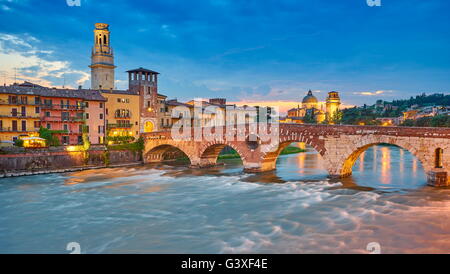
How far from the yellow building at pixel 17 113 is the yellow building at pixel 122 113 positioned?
28.1ft

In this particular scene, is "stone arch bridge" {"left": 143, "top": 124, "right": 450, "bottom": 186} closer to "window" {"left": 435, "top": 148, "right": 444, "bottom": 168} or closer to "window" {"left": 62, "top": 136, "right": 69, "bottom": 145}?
"window" {"left": 435, "top": 148, "right": 444, "bottom": 168}

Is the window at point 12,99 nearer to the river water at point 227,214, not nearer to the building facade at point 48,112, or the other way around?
the building facade at point 48,112

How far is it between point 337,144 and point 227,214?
11.3 metres

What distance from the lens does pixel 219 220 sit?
60.2 feet

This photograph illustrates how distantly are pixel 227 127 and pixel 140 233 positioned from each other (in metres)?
18.1

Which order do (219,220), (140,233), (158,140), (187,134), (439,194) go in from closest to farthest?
(140,233), (219,220), (439,194), (187,134), (158,140)

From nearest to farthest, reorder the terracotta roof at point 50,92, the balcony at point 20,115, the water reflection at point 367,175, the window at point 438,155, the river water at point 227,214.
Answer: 1. the river water at point 227,214
2. the window at point 438,155
3. the water reflection at point 367,175
4. the balcony at point 20,115
5. the terracotta roof at point 50,92

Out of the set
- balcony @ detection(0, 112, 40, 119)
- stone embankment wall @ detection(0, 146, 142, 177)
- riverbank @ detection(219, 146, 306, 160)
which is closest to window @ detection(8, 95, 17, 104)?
balcony @ detection(0, 112, 40, 119)

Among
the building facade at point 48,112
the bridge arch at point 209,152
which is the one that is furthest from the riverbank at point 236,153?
the building facade at point 48,112

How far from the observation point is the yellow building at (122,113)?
44438 mm

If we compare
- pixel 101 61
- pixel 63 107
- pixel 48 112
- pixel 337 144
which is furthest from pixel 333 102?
pixel 48 112

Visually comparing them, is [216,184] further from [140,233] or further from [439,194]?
[439,194]

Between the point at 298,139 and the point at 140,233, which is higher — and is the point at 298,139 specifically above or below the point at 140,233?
above
